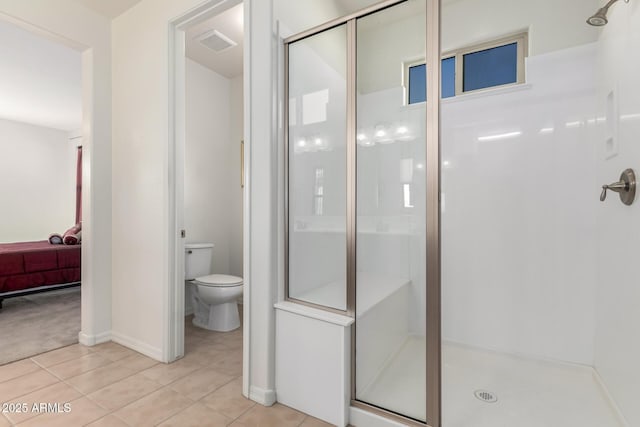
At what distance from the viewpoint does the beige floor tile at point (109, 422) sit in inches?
63.4

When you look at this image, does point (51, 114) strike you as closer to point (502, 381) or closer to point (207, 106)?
point (207, 106)

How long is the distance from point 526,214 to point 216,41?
297 cm

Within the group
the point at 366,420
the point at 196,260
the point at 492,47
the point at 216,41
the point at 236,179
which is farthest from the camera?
the point at 236,179

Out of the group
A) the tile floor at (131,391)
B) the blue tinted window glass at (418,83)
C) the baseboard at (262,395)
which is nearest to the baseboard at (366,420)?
the tile floor at (131,391)

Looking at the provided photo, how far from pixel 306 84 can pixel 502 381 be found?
2.20 metres

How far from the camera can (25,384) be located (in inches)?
78.2

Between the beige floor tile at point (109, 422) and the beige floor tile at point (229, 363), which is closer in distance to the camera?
the beige floor tile at point (109, 422)

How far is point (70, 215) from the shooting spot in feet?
20.6

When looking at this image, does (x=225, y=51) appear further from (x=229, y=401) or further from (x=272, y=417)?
(x=272, y=417)

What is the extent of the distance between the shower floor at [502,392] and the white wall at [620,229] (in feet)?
0.45

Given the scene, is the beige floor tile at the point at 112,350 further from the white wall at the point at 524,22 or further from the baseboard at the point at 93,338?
the white wall at the point at 524,22

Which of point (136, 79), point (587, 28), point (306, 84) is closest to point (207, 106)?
point (136, 79)

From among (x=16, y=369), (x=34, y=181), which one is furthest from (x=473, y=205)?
(x=34, y=181)

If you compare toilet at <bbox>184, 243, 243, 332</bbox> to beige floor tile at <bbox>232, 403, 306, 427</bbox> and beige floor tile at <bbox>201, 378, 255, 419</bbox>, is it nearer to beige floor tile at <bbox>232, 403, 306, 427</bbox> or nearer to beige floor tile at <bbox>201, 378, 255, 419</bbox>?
beige floor tile at <bbox>201, 378, 255, 419</bbox>
